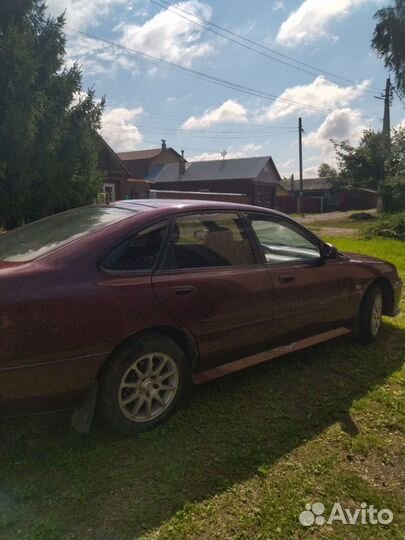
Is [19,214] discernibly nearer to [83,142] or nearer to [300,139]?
[83,142]

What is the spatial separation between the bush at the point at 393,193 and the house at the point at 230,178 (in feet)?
48.2

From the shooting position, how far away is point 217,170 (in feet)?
137

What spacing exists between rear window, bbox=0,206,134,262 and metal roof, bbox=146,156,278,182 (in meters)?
37.0

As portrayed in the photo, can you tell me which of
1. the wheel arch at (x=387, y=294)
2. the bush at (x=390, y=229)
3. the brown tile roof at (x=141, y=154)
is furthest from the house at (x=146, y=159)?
the wheel arch at (x=387, y=294)

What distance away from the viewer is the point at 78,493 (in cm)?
219

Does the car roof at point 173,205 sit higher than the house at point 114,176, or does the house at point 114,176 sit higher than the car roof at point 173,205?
the house at point 114,176

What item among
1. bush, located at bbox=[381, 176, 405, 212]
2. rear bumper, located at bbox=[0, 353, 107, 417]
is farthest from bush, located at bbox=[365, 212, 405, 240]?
rear bumper, located at bbox=[0, 353, 107, 417]

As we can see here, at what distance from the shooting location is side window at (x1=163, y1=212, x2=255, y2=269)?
2942 millimetres

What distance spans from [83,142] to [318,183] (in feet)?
149

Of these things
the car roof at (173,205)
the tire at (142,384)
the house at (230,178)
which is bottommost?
the tire at (142,384)

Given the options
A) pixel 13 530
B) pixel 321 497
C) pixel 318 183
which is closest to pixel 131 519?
pixel 13 530

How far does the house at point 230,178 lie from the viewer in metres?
39.5

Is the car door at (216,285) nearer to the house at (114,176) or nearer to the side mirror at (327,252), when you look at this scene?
the side mirror at (327,252)

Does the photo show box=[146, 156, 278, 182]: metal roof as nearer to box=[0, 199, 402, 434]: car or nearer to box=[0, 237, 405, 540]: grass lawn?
box=[0, 199, 402, 434]: car
